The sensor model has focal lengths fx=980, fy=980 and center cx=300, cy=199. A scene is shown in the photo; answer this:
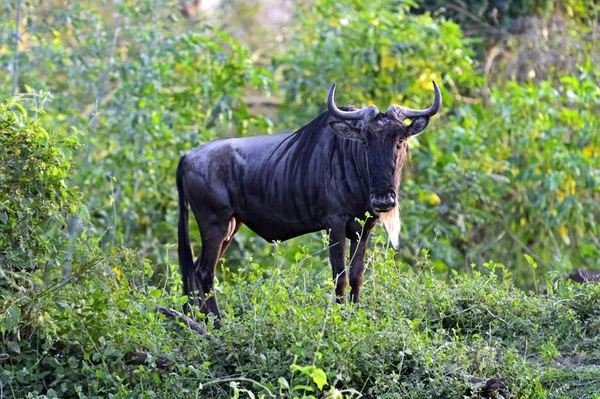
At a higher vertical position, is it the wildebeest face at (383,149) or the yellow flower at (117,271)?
the wildebeest face at (383,149)

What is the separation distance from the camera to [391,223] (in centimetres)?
595

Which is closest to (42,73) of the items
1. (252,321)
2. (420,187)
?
(420,187)

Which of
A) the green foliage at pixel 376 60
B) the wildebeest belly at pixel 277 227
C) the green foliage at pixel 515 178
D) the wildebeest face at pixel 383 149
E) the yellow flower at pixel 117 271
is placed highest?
the wildebeest face at pixel 383 149

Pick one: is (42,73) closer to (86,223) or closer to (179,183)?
(179,183)

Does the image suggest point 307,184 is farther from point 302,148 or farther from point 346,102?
point 346,102

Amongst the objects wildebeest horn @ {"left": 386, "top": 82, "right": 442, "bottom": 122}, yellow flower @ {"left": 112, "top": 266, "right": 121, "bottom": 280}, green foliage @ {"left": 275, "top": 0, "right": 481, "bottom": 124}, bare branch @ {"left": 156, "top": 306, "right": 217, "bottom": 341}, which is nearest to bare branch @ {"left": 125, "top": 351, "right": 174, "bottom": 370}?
bare branch @ {"left": 156, "top": 306, "right": 217, "bottom": 341}

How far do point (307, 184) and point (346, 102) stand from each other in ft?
17.5

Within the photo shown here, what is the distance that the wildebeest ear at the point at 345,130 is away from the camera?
5.70 meters

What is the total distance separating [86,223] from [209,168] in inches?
45.9

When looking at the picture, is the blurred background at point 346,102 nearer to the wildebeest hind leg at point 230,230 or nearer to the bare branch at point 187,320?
the wildebeest hind leg at point 230,230

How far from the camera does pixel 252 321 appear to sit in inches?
191

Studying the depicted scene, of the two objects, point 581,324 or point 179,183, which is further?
point 179,183

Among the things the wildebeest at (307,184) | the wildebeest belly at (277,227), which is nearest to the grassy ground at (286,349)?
the wildebeest at (307,184)

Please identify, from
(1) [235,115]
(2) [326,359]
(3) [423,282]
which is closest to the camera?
(2) [326,359]
